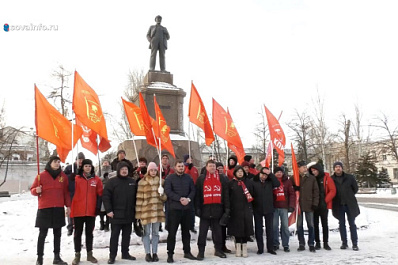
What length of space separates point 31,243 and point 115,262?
3012 millimetres

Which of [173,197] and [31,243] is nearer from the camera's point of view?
[173,197]

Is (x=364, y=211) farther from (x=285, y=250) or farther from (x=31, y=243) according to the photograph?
(x=31, y=243)

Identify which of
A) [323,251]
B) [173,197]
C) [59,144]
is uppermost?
[59,144]

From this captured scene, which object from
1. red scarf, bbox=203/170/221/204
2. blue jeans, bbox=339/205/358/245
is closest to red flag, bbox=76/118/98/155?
red scarf, bbox=203/170/221/204

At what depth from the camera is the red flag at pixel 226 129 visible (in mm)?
8977

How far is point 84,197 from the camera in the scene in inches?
261

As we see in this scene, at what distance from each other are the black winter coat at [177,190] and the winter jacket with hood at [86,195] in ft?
4.23

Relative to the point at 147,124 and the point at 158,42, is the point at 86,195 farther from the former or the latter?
the point at 158,42

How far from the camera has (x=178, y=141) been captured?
1301 cm

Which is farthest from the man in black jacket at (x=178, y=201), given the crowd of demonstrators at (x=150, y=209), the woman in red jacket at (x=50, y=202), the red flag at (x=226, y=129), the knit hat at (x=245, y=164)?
the red flag at (x=226, y=129)

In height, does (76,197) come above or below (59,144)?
below

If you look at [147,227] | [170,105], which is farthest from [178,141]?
[147,227]

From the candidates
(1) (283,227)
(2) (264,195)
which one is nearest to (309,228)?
(1) (283,227)

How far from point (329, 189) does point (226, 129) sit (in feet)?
9.09
